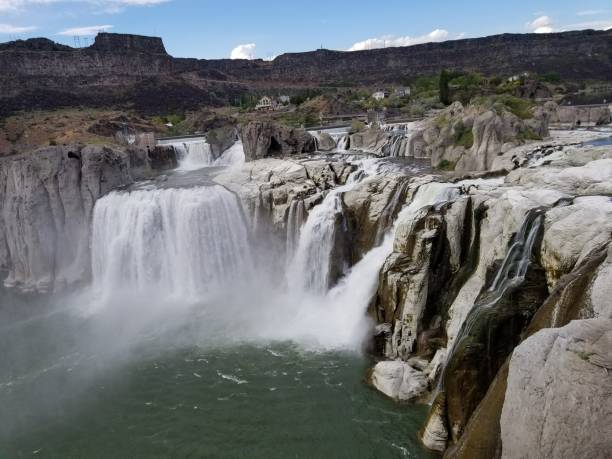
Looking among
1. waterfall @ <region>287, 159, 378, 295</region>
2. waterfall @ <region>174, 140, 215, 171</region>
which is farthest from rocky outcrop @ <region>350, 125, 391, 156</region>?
waterfall @ <region>287, 159, 378, 295</region>

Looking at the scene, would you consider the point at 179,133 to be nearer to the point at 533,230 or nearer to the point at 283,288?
the point at 283,288

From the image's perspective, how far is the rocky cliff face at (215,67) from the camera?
84750 millimetres

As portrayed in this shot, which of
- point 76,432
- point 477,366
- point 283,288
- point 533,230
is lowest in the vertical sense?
point 76,432

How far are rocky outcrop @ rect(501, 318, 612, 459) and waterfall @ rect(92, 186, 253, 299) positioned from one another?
15447 mm

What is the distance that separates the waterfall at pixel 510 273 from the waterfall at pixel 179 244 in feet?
39.7

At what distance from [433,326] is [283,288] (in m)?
7.74

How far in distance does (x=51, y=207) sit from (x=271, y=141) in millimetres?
13160

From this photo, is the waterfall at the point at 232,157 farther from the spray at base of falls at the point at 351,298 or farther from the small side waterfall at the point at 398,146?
the spray at base of falls at the point at 351,298

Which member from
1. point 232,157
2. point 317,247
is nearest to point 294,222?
point 317,247

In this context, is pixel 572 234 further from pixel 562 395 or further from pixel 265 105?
pixel 265 105

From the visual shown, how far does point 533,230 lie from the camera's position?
1041 cm

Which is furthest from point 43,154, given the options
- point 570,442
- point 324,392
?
point 570,442

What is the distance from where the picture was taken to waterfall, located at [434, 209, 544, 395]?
9906 millimetres

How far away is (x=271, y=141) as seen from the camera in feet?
98.2
